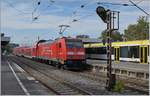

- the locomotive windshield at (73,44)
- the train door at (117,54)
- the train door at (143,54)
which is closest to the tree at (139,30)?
the train door at (117,54)

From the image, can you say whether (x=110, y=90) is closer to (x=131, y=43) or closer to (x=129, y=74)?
(x=129, y=74)

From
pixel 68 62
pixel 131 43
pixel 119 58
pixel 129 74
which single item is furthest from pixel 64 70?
pixel 119 58

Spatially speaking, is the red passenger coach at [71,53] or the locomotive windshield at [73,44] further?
the locomotive windshield at [73,44]

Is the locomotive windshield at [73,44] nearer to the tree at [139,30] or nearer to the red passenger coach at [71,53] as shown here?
the red passenger coach at [71,53]

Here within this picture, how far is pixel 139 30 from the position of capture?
123 m

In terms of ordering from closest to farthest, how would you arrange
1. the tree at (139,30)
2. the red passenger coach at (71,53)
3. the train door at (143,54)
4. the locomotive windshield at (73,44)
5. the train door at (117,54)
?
1. the red passenger coach at (71,53)
2. the locomotive windshield at (73,44)
3. the train door at (143,54)
4. the train door at (117,54)
5. the tree at (139,30)

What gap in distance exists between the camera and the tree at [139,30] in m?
118

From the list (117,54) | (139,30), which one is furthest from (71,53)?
(139,30)

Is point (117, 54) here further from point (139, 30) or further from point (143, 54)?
point (139, 30)

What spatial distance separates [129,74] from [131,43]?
1807cm

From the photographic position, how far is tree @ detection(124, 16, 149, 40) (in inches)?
4636

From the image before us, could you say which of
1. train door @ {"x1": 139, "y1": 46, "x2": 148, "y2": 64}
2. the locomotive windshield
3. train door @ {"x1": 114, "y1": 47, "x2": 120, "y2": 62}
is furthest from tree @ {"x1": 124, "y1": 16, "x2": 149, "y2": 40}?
the locomotive windshield

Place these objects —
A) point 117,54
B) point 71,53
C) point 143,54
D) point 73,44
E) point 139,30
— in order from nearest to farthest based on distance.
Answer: point 71,53
point 73,44
point 143,54
point 117,54
point 139,30

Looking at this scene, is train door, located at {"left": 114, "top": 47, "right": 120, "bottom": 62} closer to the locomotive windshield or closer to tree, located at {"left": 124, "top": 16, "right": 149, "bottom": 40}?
the locomotive windshield
